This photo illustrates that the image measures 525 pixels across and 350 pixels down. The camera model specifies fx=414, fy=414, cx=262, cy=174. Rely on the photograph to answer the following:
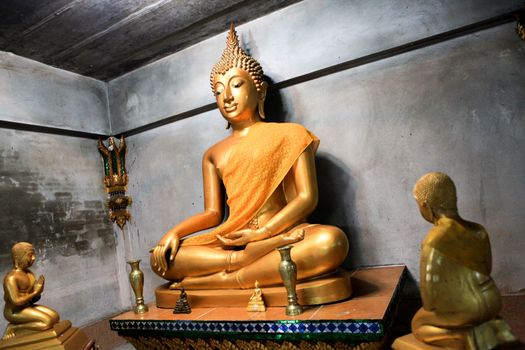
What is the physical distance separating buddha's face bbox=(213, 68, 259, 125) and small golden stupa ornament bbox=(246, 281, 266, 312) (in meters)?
1.39

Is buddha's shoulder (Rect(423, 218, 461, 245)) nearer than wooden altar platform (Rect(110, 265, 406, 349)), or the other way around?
buddha's shoulder (Rect(423, 218, 461, 245))

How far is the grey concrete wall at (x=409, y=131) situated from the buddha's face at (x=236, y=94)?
0.36m

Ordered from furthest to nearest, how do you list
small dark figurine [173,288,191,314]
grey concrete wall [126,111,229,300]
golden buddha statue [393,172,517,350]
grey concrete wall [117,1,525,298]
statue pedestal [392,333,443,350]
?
grey concrete wall [126,111,229,300], grey concrete wall [117,1,525,298], small dark figurine [173,288,191,314], statue pedestal [392,333,443,350], golden buddha statue [393,172,517,350]

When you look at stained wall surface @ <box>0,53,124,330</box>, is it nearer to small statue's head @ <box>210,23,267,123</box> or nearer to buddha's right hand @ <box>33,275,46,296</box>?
buddha's right hand @ <box>33,275,46,296</box>

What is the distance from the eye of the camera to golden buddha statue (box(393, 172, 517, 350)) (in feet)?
4.84

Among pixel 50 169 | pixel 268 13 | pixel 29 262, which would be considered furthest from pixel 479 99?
pixel 50 169

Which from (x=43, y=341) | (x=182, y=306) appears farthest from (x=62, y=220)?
(x=182, y=306)

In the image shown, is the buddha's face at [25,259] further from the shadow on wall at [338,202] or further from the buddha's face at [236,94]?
the shadow on wall at [338,202]

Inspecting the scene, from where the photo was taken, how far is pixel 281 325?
6.80 feet

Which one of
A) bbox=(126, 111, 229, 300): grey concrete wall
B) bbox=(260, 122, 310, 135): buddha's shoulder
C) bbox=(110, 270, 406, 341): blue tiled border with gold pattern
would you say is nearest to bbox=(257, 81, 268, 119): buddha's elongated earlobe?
bbox=(260, 122, 310, 135): buddha's shoulder

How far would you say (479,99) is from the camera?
2746 mm

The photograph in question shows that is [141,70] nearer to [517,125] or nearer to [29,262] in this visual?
[29,262]

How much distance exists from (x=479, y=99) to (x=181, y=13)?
7.53ft

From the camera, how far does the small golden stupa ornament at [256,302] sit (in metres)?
2.32
